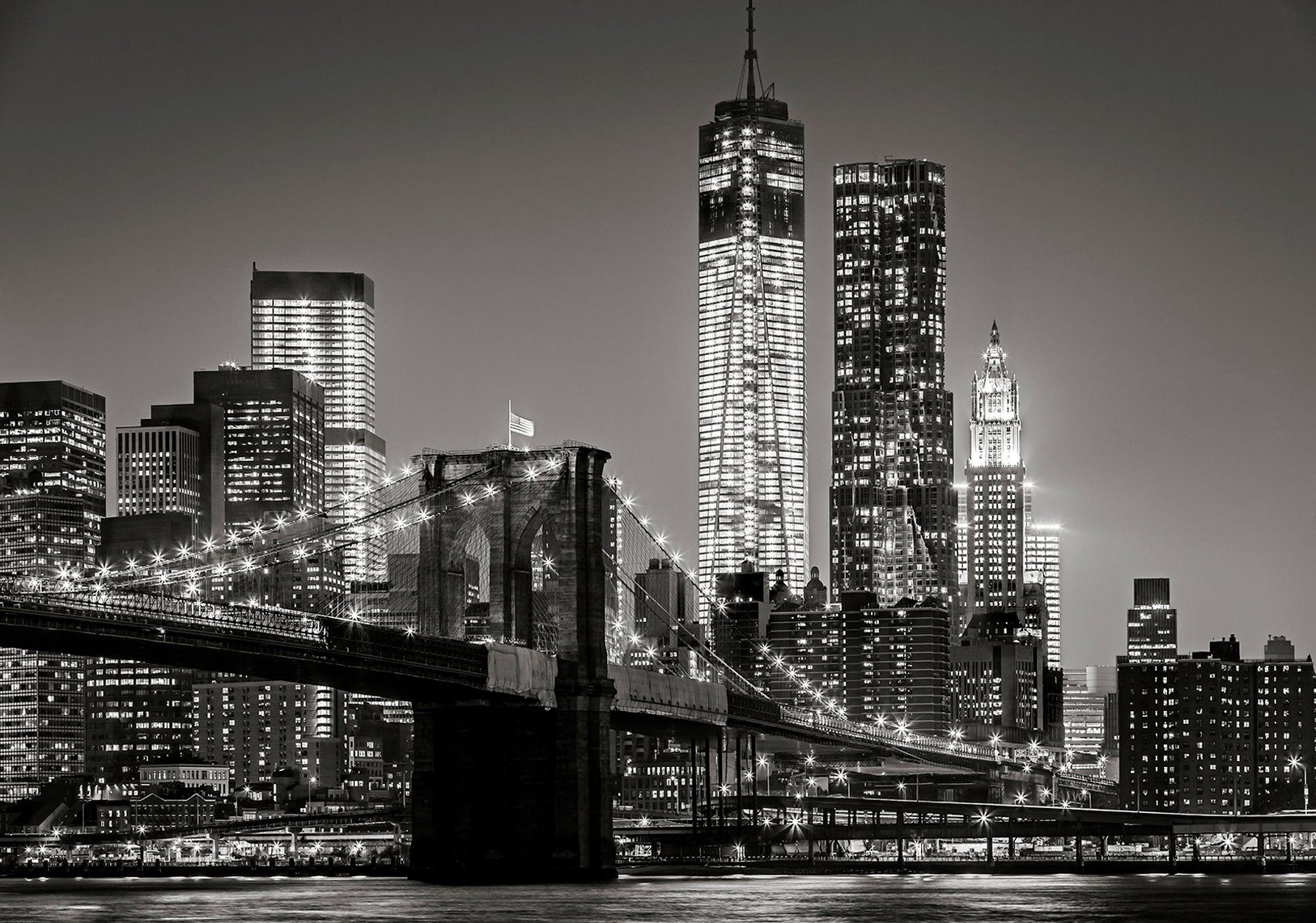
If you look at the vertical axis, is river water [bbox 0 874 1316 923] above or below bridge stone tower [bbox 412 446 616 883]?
below

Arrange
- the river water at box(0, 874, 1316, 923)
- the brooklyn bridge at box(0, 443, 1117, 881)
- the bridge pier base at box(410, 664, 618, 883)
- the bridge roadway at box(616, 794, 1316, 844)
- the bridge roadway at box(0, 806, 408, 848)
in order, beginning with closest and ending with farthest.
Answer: the river water at box(0, 874, 1316, 923), the brooklyn bridge at box(0, 443, 1117, 881), the bridge pier base at box(410, 664, 618, 883), the bridge roadway at box(616, 794, 1316, 844), the bridge roadway at box(0, 806, 408, 848)

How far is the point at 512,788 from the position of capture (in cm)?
9138

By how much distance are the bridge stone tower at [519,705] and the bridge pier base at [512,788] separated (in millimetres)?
42

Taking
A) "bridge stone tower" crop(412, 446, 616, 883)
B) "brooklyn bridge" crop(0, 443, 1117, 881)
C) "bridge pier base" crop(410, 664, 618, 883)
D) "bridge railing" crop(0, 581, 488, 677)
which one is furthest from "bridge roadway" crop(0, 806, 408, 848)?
"bridge railing" crop(0, 581, 488, 677)

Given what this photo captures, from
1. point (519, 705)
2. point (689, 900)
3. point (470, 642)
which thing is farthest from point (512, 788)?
point (689, 900)

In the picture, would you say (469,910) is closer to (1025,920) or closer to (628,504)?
(1025,920)

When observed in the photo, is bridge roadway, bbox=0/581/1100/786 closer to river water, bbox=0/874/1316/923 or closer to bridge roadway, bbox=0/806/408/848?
river water, bbox=0/874/1316/923

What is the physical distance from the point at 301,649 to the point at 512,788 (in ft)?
37.9

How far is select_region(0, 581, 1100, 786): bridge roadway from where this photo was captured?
257 feet

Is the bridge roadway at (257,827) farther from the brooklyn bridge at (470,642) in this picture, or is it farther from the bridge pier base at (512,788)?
the bridge pier base at (512,788)

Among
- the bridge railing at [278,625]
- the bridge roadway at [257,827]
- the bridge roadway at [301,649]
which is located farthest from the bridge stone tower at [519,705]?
the bridge roadway at [257,827]

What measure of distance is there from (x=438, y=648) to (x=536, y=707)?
18.4 ft

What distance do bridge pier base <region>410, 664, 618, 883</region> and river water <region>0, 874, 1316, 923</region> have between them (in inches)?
80.5

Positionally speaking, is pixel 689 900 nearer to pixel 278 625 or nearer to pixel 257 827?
pixel 278 625
